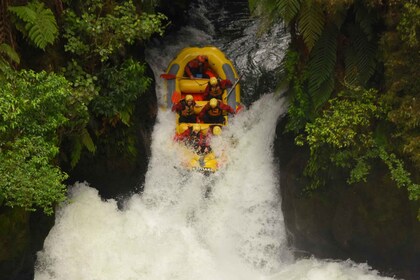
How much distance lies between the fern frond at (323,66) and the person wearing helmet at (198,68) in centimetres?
325

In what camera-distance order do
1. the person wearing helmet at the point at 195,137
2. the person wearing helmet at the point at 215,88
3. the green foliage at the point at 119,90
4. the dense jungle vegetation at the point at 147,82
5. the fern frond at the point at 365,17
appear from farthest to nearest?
the person wearing helmet at the point at 215,88 → the person wearing helmet at the point at 195,137 → the green foliage at the point at 119,90 → the fern frond at the point at 365,17 → the dense jungle vegetation at the point at 147,82

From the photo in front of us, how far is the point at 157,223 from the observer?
353 inches

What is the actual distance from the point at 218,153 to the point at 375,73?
3.16 meters

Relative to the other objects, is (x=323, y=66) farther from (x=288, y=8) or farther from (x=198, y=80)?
(x=198, y=80)

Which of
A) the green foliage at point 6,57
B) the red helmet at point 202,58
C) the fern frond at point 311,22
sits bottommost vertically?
the red helmet at point 202,58

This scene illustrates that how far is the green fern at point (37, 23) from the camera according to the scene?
23.7ft

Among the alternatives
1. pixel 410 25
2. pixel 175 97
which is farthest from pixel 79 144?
pixel 410 25

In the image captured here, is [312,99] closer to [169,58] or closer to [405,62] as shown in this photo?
[405,62]

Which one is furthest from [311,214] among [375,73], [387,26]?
[387,26]

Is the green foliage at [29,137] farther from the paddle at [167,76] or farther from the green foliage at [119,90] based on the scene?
the paddle at [167,76]

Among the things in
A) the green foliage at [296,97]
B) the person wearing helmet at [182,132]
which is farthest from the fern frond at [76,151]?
the green foliage at [296,97]

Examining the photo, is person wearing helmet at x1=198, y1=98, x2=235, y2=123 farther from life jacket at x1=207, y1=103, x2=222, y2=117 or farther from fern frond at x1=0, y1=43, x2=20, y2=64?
fern frond at x1=0, y1=43, x2=20, y2=64

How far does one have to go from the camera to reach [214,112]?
10.4m

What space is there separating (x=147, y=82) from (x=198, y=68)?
215 centimetres
